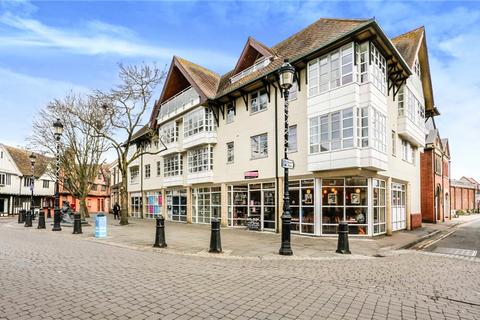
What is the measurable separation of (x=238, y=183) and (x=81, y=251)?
1140 cm

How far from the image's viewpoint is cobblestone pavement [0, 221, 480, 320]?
184 inches

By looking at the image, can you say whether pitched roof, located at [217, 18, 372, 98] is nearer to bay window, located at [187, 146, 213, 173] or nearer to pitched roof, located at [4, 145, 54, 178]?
bay window, located at [187, 146, 213, 173]

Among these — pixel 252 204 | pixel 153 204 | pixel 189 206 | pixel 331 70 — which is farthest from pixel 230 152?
pixel 153 204

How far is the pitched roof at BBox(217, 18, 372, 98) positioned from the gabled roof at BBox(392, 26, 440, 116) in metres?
5.82

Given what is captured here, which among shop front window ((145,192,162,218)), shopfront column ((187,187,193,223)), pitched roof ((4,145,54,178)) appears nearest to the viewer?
shopfront column ((187,187,193,223))

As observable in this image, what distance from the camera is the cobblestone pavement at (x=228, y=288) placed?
4.68 meters

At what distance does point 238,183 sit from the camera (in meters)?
20.1

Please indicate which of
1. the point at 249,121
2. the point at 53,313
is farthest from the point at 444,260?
the point at 249,121

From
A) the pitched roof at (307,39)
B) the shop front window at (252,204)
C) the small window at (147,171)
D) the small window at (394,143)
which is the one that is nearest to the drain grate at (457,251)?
the small window at (394,143)

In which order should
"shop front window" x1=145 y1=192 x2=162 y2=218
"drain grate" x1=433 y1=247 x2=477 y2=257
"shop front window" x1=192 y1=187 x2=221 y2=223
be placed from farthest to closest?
"shop front window" x1=145 y1=192 x2=162 y2=218 → "shop front window" x1=192 y1=187 x2=221 y2=223 → "drain grate" x1=433 y1=247 x2=477 y2=257

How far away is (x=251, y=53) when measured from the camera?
69.1 ft

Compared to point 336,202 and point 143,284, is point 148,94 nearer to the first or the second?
point 336,202

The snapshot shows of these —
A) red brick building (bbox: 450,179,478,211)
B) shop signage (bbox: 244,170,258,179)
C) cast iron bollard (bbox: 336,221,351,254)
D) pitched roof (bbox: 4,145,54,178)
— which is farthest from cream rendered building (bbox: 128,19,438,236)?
pitched roof (bbox: 4,145,54,178)

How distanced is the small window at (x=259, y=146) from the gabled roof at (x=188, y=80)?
4.90m
